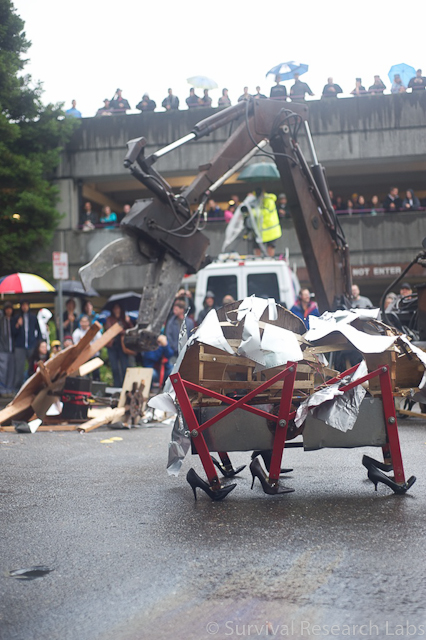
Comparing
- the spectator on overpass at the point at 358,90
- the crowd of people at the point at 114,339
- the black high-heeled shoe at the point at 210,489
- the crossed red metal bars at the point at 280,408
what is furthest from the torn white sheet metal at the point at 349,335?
the spectator on overpass at the point at 358,90

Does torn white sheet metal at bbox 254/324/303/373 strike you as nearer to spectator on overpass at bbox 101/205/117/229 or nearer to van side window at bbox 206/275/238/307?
van side window at bbox 206/275/238/307

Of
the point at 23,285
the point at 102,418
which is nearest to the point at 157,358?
the point at 102,418

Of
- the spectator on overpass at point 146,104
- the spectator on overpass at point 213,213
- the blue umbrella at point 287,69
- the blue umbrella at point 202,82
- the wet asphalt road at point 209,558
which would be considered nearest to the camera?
the wet asphalt road at point 209,558

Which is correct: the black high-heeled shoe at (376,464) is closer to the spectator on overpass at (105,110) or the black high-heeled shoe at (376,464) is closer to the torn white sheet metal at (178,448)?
the torn white sheet metal at (178,448)

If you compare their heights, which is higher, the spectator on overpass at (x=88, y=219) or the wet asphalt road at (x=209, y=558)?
the spectator on overpass at (x=88, y=219)

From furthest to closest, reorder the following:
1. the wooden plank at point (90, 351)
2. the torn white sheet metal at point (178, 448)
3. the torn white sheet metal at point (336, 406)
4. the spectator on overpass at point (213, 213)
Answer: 1. the spectator on overpass at point (213, 213)
2. the wooden plank at point (90, 351)
3. the torn white sheet metal at point (178, 448)
4. the torn white sheet metal at point (336, 406)

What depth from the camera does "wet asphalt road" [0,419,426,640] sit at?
3.34m

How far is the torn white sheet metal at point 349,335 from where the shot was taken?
18.6 ft

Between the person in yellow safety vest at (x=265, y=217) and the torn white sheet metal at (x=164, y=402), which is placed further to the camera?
the person in yellow safety vest at (x=265, y=217)

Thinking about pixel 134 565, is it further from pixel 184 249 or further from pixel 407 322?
pixel 407 322

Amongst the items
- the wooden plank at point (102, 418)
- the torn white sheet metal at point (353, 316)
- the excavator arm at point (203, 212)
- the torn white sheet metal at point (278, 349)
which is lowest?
the wooden plank at point (102, 418)

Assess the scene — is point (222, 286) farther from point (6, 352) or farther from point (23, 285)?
point (23, 285)

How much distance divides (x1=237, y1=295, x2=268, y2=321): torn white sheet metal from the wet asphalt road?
49.2 inches

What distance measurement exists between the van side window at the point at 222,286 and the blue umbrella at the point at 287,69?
13.5 meters
